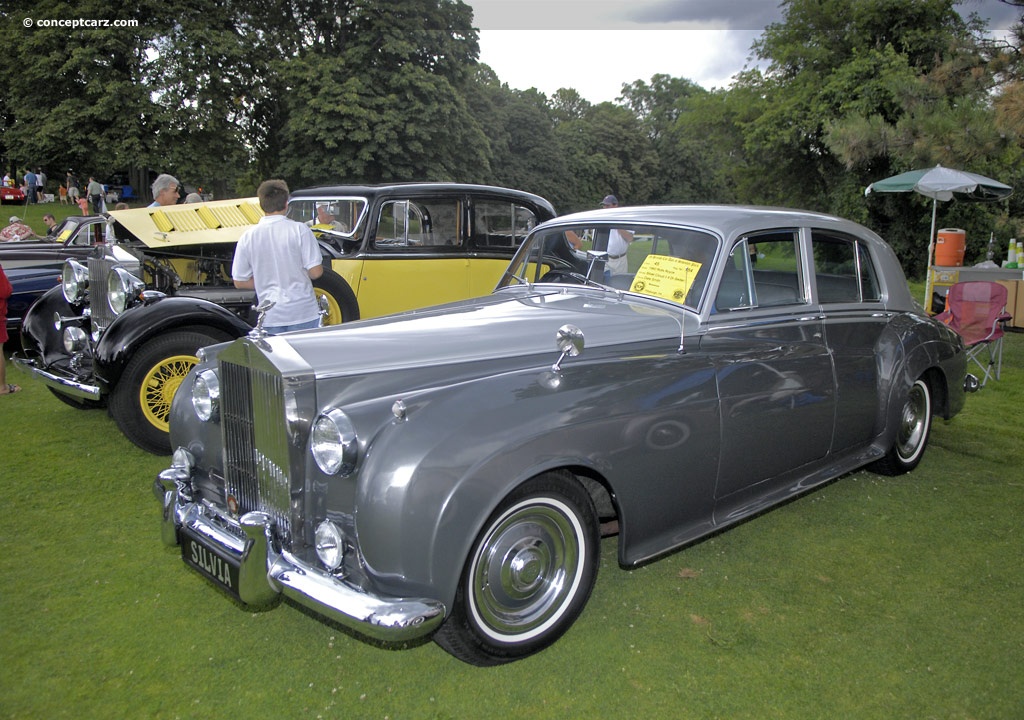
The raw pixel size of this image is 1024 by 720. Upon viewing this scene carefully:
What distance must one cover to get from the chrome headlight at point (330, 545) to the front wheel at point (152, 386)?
2.86 metres

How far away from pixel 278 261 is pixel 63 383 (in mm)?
1846

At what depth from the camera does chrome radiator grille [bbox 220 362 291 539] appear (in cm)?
272

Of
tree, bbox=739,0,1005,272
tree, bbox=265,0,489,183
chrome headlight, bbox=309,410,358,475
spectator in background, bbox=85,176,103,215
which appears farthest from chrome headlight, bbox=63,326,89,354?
tree, bbox=265,0,489,183

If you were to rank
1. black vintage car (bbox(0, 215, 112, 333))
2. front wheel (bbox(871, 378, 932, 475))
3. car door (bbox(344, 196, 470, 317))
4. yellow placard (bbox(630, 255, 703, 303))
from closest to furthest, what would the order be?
yellow placard (bbox(630, 255, 703, 303)), front wheel (bbox(871, 378, 932, 475)), car door (bbox(344, 196, 470, 317)), black vintage car (bbox(0, 215, 112, 333))

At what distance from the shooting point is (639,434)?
3.05 m

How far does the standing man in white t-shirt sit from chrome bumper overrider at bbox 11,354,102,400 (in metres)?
1.28

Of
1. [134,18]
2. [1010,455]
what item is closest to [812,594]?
[1010,455]

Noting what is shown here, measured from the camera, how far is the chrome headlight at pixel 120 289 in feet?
18.0

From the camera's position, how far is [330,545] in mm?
2582

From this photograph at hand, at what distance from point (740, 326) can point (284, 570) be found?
7.58ft

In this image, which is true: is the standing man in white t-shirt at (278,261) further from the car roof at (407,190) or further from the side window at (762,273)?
the car roof at (407,190)

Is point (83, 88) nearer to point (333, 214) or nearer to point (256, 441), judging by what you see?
point (333, 214)

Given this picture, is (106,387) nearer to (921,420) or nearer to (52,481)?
(52,481)

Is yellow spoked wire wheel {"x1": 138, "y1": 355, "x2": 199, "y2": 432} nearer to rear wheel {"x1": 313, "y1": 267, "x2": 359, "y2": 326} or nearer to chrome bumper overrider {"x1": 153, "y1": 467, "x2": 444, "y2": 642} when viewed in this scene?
rear wheel {"x1": 313, "y1": 267, "x2": 359, "y2": 326}
